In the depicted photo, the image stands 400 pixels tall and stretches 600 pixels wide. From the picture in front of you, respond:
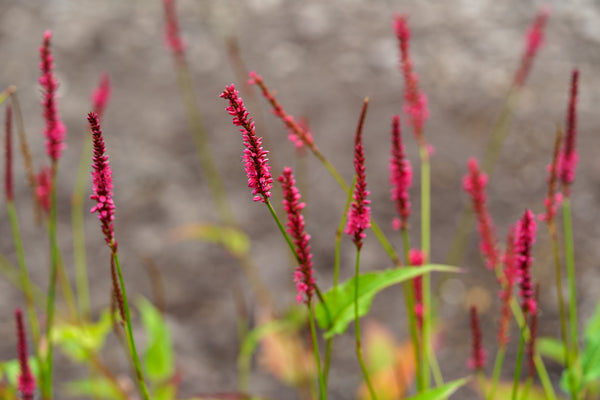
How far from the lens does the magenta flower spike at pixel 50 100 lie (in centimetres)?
108

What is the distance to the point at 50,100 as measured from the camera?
3.76 feet

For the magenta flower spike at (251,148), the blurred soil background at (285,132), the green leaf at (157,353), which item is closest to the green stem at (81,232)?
the blurred soil background at (285,132)

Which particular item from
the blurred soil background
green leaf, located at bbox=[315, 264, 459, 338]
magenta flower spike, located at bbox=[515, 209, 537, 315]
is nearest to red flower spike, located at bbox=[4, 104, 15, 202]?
green leaf, located at bbox=[315, 264, 459, 338]

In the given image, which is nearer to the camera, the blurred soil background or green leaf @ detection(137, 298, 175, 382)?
green leaf @ detection(137, 298, 175, 382)

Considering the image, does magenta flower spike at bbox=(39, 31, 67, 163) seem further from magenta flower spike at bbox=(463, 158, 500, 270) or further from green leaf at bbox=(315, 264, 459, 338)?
magenta flower spike at bbox=(463, 158, 500, 270)

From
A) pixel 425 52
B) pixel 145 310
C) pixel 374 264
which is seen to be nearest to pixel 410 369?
pixel 374 264

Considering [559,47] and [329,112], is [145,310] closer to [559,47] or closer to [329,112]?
[329,112]

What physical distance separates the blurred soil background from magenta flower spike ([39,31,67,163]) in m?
1.42

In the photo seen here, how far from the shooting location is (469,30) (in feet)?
13.8

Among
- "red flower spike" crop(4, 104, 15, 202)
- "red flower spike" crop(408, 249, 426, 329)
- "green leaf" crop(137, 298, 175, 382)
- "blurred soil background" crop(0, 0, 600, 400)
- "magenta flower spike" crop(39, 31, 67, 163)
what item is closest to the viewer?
"magenta flower spike" crop(39, 31, 67, 163)

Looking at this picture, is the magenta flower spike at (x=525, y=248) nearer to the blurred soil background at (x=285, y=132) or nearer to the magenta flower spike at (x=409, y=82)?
the magenta flower spike at (x=409, y=82)

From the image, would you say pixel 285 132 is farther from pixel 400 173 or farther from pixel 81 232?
pixel 400 173

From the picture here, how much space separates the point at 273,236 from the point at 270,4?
7.41 feet

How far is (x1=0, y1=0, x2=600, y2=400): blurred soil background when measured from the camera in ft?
8.79
